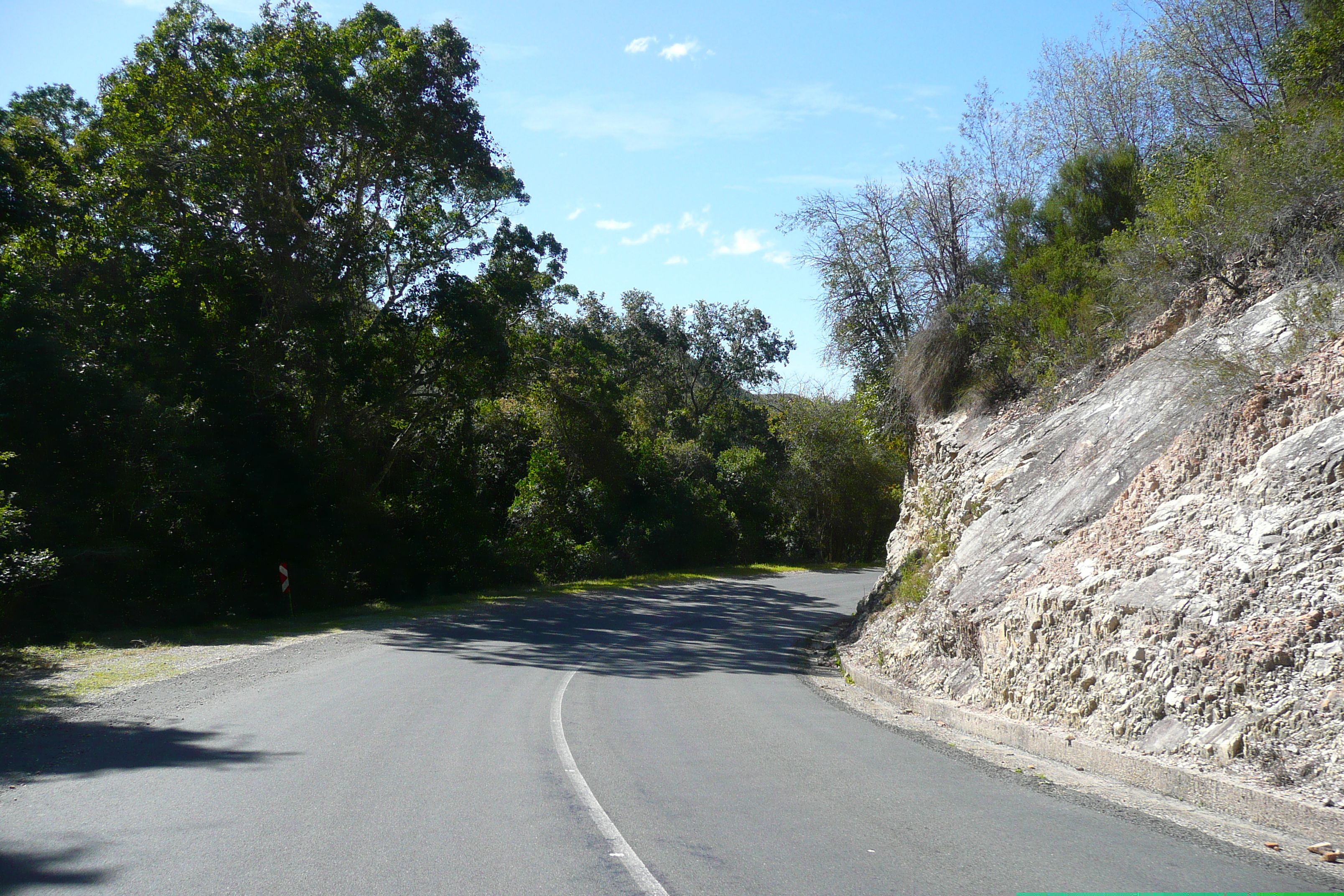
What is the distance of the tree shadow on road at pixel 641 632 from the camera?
575 inches

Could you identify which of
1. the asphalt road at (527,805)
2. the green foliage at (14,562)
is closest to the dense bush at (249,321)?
the green foliage at (14,562)

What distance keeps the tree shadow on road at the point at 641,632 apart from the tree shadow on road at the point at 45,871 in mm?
8682

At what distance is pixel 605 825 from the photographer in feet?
18.4

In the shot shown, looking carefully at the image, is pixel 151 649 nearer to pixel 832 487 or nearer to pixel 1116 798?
pixel 1116 798

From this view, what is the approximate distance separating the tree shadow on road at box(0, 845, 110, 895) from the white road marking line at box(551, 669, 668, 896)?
2.68 metres

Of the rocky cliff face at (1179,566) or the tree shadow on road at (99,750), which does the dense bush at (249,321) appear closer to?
the tree shadow on road at (99,750)

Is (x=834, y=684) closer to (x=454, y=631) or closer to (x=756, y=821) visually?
(x=756, y=821)

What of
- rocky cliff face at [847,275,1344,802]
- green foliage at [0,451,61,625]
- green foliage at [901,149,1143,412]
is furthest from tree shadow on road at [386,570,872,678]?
green foliage at [901,149,1143,412]

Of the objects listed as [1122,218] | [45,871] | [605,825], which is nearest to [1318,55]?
[1122,218]

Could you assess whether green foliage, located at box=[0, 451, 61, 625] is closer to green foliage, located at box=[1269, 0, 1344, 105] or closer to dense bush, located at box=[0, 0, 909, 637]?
dense bush, located at box=[0, 0, 909, 637]

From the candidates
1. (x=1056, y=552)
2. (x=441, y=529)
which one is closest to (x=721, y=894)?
(x=1056, y=552)

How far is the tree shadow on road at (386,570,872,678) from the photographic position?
575 inches

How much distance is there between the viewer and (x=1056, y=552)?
32.1ft

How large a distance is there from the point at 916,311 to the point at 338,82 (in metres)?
14.7
